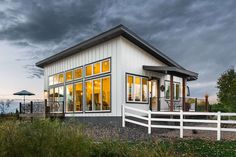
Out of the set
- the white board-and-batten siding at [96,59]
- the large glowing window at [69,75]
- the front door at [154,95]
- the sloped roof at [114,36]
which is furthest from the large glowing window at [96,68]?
the large glowing window at [69,75]

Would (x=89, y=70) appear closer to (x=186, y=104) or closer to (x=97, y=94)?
(x=97, y=94)

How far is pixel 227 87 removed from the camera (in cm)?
3844

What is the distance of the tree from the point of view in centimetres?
3412

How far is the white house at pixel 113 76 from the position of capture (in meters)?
18.4

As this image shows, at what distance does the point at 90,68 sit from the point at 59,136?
1401 cm

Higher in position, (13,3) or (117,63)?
(13,3)

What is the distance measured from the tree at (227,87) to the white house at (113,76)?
12193 mm

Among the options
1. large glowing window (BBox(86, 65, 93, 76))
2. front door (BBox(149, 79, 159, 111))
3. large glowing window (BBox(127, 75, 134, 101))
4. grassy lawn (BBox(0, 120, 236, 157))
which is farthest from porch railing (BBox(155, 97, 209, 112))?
grassy lawn (BBox(0, 120, 236, 157))

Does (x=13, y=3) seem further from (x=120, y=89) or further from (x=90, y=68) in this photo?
(x=120, y=89)

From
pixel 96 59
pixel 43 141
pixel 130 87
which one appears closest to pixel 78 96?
pixel 96 59

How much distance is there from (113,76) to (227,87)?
23246mm

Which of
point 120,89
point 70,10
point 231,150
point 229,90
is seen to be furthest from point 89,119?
point 229,90

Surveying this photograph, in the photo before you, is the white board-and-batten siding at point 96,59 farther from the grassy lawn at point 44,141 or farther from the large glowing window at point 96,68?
the grassy lawn at point 44,141

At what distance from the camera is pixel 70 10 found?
1981cm
